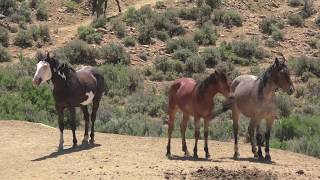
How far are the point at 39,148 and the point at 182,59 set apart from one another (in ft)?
62.0

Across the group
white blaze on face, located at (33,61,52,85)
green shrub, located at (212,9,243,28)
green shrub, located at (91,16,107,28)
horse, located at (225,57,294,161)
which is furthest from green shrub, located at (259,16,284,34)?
white blaze on face, located at (33,61,52,85)

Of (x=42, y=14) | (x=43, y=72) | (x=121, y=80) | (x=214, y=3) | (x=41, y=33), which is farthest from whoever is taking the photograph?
(x=42, y=14)

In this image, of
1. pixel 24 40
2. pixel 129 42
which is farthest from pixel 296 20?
pixel 24 40

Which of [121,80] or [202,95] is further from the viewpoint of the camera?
[121,80]

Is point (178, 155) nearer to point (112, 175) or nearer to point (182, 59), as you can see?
point (112, 175)

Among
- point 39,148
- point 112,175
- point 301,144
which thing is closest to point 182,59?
point 301,144

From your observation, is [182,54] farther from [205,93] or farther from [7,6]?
[205,93]

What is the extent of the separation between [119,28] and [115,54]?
4345 mm

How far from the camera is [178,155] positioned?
1448 centimetres

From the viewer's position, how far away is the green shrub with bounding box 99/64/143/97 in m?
28.2

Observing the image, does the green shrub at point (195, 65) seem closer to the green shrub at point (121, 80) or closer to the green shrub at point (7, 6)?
the green shrub at point (121, 80)

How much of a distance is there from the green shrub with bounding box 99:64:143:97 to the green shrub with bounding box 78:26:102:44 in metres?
4.96

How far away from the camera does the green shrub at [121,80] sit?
1112 inches

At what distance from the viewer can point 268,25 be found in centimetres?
3812
